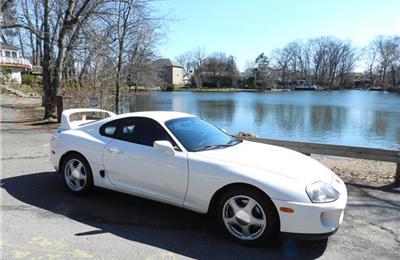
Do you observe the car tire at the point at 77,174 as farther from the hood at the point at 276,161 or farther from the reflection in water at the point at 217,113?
the reflection in water at the point at 217,113

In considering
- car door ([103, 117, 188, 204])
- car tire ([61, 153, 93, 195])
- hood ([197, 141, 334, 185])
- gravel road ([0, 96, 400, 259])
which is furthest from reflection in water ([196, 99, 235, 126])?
hood ([197, 141, 334, 185])

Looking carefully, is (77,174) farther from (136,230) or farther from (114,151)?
(136,230)

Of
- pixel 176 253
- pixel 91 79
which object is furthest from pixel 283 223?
pixel 91 79

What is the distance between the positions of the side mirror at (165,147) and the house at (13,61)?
5737cm

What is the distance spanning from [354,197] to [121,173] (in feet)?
12.6

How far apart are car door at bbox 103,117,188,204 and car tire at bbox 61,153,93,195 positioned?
0.46 metres

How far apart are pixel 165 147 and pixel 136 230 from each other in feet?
3.48

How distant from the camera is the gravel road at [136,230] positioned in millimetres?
4016

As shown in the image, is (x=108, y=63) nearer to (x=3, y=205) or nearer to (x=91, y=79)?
(x=91, y=79)

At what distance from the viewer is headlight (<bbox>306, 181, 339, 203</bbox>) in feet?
13.1

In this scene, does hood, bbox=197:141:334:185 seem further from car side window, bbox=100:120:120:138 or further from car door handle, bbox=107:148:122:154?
car side window, bbox=100:120:120:138

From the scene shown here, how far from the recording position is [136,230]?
15.1 ft

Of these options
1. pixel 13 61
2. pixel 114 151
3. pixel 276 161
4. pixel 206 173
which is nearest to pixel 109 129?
pixel 114 151

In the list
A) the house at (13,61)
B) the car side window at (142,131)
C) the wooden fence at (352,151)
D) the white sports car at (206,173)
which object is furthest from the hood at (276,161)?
the house at (13,61)
